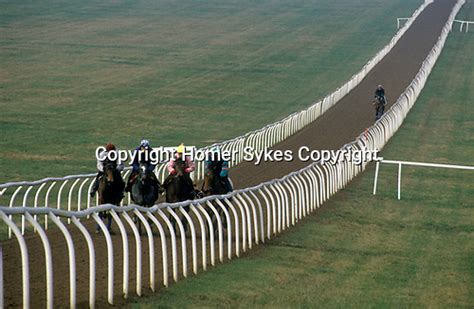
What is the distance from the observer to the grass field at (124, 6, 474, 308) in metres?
11.2

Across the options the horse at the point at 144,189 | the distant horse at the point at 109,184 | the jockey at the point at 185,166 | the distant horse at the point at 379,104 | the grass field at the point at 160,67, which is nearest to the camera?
the distant horse at the point at 109,184

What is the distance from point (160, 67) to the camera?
188 feet

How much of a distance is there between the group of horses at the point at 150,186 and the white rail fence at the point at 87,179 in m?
0.95

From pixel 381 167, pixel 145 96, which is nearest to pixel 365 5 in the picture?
pixel 145 96

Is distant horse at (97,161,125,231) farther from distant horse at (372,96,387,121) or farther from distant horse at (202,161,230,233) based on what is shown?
distant horse at (372,96,387,121)

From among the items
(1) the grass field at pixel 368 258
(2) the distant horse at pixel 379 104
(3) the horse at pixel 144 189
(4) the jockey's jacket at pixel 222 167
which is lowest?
(1) the grass field at pixel 368 258


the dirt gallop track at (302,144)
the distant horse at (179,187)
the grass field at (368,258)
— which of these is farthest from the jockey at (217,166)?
the dirt gallop track at (302,144)

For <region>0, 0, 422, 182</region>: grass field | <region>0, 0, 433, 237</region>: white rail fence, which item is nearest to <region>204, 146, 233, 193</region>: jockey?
<region>0, 0, 433, 237</region>: white rail fence

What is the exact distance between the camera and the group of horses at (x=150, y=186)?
1667 centimetres

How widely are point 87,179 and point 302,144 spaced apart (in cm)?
1257

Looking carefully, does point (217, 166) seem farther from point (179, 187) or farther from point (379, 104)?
point (379, 104)

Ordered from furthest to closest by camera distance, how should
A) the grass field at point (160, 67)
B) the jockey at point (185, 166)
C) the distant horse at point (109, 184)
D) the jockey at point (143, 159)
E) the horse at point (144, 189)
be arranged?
1. the grass field at point (160, 67)
2. the jockey at point (143, 159)
3. the horse at point (144, 189)
4. the jockey at point (185, 166)
5. the distant horse at point (109, 184)

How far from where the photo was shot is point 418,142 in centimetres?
3484

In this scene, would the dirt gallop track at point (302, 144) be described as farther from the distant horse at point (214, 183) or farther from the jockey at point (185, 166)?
the distant horse at point (214, 183)
